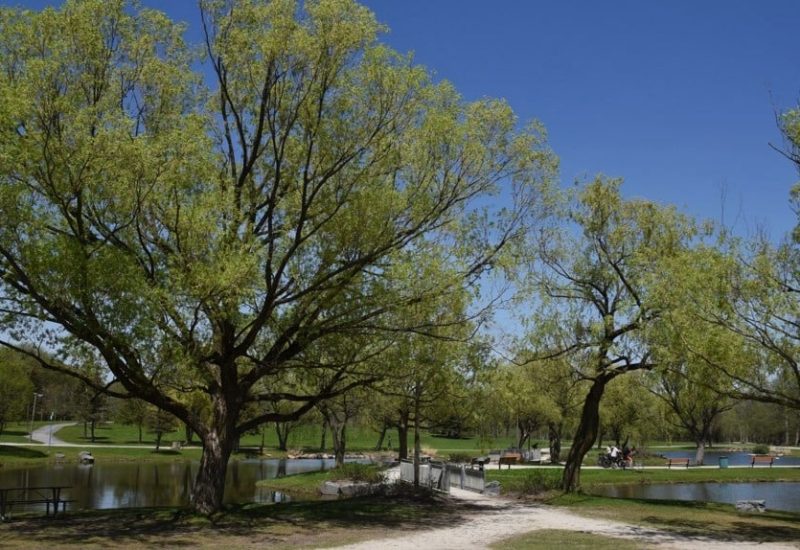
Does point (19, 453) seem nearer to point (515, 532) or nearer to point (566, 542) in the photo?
point (515, 532)

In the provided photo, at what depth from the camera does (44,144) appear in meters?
14.2

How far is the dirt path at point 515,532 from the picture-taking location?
14.0 m

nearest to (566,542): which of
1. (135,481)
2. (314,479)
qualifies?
(314,479)

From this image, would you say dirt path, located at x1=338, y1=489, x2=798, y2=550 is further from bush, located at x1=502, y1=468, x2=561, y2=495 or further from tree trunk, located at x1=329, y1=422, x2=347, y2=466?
tree trunk, located at x1=329, y1=422, x2=347, y2=466

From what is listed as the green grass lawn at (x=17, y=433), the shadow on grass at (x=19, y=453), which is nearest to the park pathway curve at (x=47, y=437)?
the green grass lawn at (x=17, y=433)

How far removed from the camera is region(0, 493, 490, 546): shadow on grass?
1451cm

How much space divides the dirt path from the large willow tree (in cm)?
469

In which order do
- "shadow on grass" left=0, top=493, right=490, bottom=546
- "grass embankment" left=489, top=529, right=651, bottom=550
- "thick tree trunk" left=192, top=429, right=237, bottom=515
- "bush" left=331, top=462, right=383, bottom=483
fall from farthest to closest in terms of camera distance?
"bush" left=331, top=462, right=383, bottom=483 < "thick tree trunk" left=192, top=429, right=237, bottom=515 < "shadow on grass" left=0, top=493, right=490, bottom=546 < "grass embankment" left=489, top=529, right=651, bottom=550

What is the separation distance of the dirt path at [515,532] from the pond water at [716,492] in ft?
40.8

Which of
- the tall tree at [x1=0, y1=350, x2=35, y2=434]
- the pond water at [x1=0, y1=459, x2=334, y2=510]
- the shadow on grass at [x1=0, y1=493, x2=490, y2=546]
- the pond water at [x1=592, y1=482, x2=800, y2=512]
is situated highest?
the tall tree at [x1=0, y1=350, x2=35, y2=434]

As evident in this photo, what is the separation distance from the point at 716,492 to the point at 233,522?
25884 millimetres

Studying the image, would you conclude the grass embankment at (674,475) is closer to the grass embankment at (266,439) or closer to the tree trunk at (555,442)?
the tree trunk at (555,442)

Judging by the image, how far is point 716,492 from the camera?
34250mm

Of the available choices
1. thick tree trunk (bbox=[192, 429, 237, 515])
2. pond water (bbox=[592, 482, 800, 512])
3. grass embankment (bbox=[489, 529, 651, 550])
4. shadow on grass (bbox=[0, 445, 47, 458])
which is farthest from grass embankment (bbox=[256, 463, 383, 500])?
shadow on grass (bbox=[0, 445, 47, 458])
